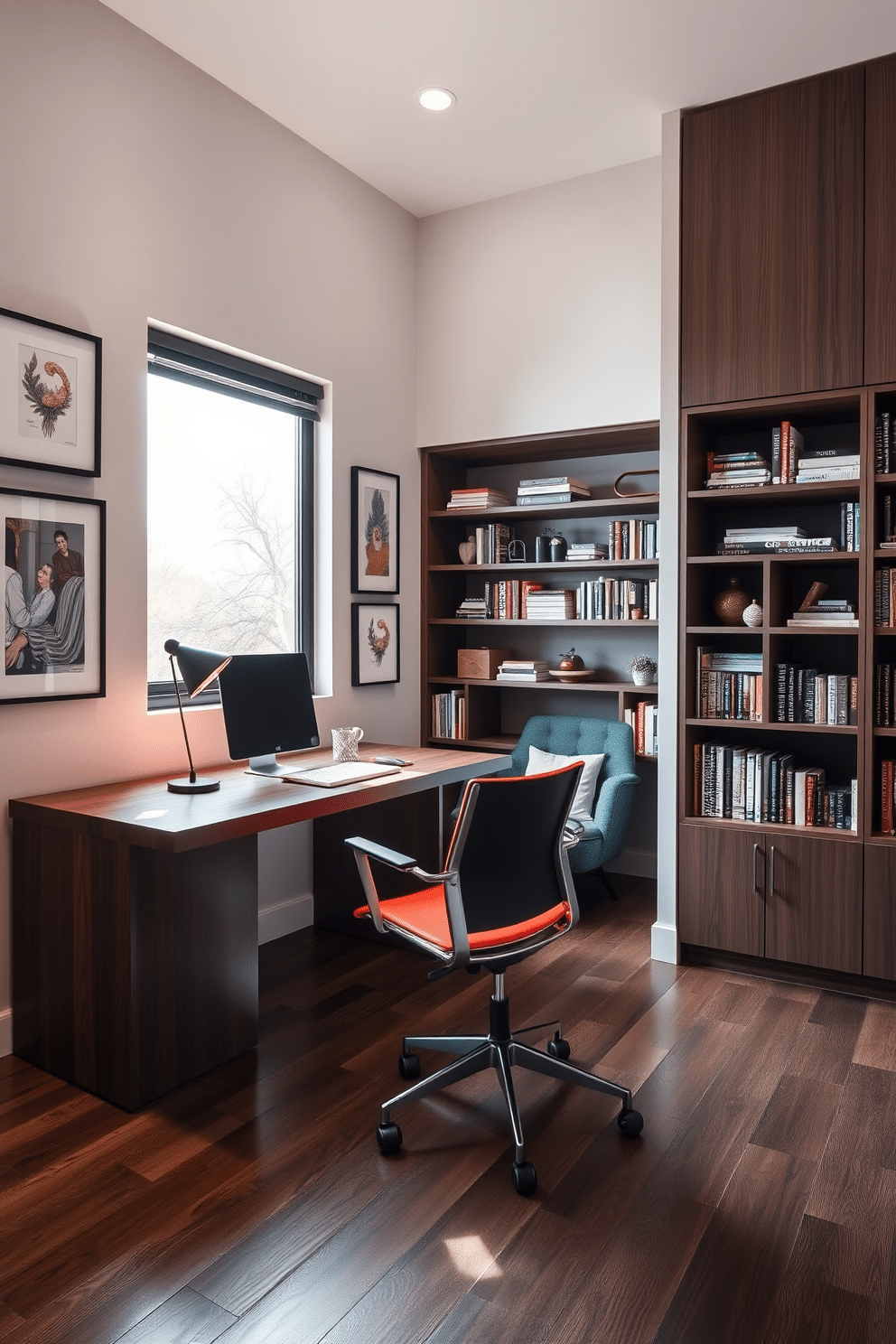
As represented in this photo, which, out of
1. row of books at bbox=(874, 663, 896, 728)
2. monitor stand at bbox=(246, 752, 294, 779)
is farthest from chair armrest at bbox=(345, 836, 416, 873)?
row of books at bbox=(874, 663, 896, 728)

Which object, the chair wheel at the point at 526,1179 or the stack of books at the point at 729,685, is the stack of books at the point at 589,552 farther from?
the chair wheel at the point at 526,1179

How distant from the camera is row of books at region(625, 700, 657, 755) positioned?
3.96 meters


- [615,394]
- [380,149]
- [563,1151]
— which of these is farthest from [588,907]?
[380,149]

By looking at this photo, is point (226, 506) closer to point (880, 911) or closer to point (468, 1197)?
point (468, 1197)

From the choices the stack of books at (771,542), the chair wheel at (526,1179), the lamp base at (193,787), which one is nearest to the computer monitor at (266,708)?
the lamp base at (193,787)

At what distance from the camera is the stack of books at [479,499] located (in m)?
4.32

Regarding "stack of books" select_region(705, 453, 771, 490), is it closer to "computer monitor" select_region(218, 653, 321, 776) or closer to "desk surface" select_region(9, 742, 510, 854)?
"desk surface" select_region(9, 742, 510, 854)

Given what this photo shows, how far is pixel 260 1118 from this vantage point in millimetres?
2270

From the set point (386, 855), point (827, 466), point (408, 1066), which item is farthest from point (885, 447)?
point (408, 1066)

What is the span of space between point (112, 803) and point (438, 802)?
1393 mm

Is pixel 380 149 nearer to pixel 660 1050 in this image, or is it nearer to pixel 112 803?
pixel 112 803

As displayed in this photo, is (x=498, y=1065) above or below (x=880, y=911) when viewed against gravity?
below

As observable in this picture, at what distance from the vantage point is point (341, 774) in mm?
3045

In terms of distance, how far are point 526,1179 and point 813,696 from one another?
1976 millimetres
